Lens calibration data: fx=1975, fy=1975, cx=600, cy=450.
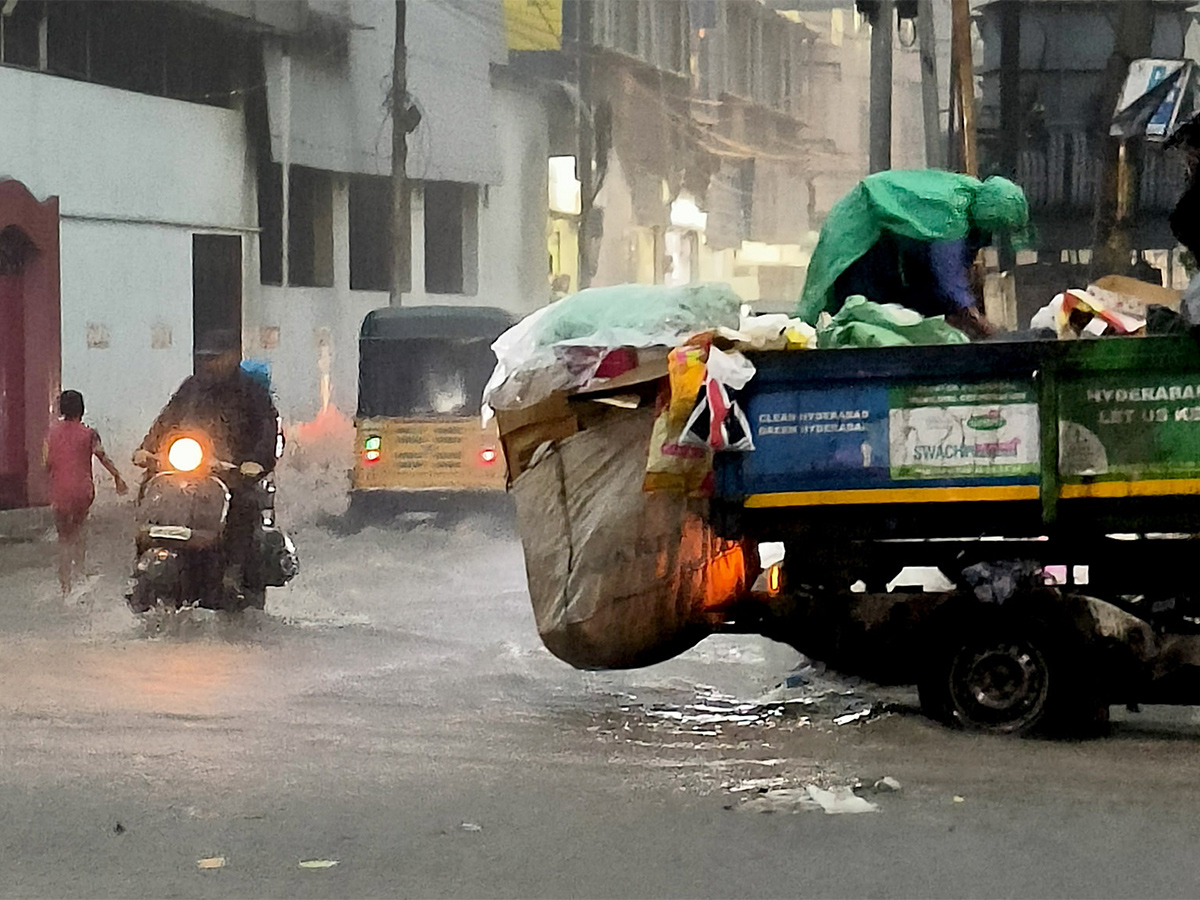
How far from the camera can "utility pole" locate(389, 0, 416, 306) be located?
87.4 ft

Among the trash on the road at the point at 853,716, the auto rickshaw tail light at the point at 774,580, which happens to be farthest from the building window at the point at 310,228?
the trash on the road at the point at 853,716

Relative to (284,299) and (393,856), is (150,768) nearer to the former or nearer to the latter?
(393,856)

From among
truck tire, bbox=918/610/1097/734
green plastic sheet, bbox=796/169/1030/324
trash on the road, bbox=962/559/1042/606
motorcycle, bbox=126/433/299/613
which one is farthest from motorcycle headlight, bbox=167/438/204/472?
trash on the road, bbox=962/559/1042/606

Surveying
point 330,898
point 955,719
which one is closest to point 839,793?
point 955,719

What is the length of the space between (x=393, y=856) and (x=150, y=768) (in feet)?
5.63

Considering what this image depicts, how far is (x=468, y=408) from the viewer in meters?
18.9

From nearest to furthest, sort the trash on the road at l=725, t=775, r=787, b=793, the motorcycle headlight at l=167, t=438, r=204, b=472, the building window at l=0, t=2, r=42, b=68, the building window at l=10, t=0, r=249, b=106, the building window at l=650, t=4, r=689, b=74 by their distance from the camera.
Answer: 1. the trash on the road at l=725, t=775, r=787, b=793
2. the motorcycle headlight at l=167, t=438, r=204, b=472
3. the building window at l=0, t=2, r=42, b=68
4. the building window at l=10, t=0, r=249, b=106
5. the building window at l=650, t=4, r=689, b=74

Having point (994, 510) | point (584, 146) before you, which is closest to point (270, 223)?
point (584, 146)

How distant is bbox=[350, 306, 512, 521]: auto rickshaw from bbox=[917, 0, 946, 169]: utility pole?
4612mm

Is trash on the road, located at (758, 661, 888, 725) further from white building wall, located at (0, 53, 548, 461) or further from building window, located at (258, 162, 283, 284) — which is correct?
building window, located at (258, 162, 283, 284)

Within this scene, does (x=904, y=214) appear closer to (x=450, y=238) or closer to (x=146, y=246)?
(x=146, y=246)

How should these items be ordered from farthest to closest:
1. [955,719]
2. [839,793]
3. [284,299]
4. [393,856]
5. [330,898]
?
[284,299] → [955,719] → [839,793] → [393,856] → [330,898]

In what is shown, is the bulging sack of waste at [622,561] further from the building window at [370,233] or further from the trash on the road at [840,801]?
the building window at [370,233]

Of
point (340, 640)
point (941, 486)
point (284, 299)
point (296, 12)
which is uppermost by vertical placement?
point (296, 12)
